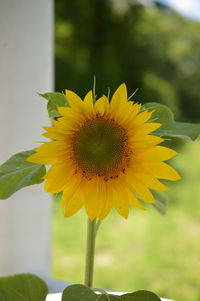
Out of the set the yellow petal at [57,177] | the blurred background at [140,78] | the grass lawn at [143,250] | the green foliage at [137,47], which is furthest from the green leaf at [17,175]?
the green foliage at [137,47]

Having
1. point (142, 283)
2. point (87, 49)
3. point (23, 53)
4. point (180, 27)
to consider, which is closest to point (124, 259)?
point (142, 283)

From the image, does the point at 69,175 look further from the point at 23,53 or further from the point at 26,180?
the point at 23,53

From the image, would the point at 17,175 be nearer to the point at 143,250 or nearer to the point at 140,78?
the point at 143,250

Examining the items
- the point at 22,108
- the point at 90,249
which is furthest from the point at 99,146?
the point at 22,108

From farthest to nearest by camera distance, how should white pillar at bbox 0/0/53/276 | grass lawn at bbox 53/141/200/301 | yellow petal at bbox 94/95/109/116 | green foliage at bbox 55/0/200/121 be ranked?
green foliage at bbox 55/0/200/121 < grass lawn at bbox 53/141/200/301 < white pillar at bbox 0/0/53/276 < yellow petal at bbox 94/95/109/116

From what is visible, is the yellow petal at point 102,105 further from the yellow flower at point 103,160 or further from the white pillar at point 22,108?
the white pillar at point 22,108

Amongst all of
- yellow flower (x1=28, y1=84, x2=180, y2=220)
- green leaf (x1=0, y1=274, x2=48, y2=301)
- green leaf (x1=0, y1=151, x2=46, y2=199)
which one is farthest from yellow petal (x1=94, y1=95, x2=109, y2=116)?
green leaf (x1=0, y1=274, x2=48, y2=301)

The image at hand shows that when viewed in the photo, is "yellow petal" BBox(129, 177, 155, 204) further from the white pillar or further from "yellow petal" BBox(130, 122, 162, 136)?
the white pillar
